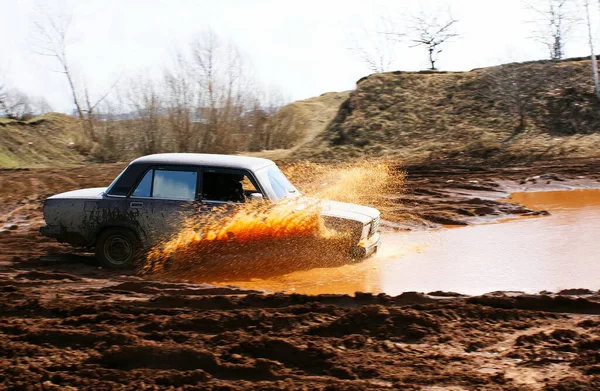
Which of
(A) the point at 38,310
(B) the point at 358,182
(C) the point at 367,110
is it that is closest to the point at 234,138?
(C) the point at 367,110

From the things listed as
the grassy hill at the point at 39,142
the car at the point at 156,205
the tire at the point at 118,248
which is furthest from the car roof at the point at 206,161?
the grassy hill at the point at 39,142

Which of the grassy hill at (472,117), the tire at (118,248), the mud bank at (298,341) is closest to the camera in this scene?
the mud bank at (298,341)

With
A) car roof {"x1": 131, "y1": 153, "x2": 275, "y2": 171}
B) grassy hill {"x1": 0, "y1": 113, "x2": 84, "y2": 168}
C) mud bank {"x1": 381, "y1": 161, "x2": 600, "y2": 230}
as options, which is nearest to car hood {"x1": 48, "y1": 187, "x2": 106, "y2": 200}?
car roof {"x1": 131, "y1": 153, "x2": 275, "y2": 171}

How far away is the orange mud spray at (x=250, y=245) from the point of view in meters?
9.18

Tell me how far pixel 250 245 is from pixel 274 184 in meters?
1.03

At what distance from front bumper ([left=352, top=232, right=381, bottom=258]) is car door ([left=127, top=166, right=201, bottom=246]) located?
7.49ft

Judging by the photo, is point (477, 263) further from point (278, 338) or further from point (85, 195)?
point (85, 195)

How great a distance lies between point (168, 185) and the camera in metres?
A: 9.52

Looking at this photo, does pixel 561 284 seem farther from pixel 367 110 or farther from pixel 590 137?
pixel 367 110

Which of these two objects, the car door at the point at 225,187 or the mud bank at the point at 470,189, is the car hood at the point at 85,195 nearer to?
the car door at the point at 225,187

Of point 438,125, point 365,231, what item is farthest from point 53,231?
point 438,125

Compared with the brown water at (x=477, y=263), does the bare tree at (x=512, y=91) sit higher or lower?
higher

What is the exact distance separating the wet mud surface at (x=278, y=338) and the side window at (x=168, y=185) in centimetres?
125

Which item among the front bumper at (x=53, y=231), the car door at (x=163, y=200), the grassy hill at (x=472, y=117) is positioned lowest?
the front bumper at (x=53, y=231)
